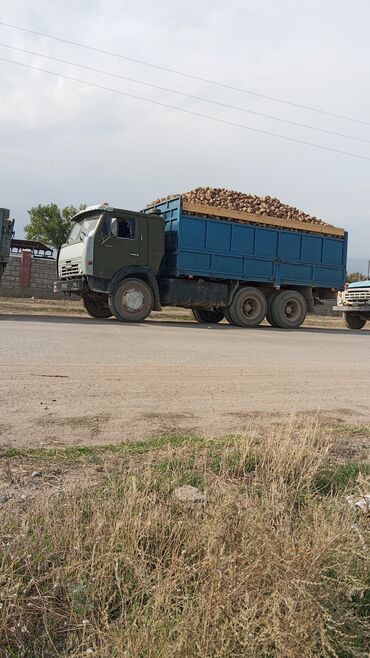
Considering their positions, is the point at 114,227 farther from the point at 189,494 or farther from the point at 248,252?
the point at 189,494

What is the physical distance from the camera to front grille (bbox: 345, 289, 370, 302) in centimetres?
1925

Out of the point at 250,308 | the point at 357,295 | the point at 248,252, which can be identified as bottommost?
the point at 250,308

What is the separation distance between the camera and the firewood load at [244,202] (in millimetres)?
16109

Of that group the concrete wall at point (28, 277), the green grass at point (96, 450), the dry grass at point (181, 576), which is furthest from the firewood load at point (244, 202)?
the dry grass at point (181, 576)

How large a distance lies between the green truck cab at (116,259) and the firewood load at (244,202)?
169 centimetres

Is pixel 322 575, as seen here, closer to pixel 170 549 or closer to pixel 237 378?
pixel 170 549

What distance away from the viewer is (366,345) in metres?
12.4

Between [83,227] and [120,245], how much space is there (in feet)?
4.01

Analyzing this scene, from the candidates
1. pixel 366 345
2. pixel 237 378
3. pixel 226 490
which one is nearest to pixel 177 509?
pixel 226 490

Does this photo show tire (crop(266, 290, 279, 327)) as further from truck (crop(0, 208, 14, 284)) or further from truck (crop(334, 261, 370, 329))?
truck (crop(0, 208, 14, 284))

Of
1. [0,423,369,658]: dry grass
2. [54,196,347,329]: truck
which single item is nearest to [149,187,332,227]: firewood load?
[54,196,347,329]: truck

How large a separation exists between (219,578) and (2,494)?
1.40 m

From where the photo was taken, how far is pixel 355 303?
1961 cm

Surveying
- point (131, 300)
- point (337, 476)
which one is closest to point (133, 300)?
point (131, 300)
